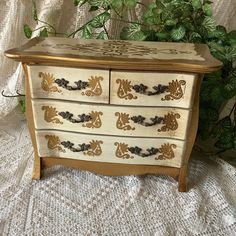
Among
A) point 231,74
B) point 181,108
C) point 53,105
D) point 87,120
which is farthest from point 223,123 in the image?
point 53,105

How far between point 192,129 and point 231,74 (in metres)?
0.31

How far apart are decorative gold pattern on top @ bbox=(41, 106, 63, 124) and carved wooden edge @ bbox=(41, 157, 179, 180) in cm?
17

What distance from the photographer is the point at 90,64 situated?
37.1 inches

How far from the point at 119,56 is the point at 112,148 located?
0.33 meters

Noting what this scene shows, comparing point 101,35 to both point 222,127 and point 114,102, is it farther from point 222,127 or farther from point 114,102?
point 222,127

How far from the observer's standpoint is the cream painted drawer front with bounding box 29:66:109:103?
979mm

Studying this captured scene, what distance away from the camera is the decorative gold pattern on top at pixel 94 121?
1041mm

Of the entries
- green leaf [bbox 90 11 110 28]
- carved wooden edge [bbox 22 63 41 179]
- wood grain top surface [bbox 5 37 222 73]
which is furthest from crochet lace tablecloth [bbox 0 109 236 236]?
green leaf [bbox 90 11 110 28]

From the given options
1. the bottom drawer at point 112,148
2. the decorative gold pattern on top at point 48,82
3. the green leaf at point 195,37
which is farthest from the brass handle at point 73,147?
the green leaf at point 195,37

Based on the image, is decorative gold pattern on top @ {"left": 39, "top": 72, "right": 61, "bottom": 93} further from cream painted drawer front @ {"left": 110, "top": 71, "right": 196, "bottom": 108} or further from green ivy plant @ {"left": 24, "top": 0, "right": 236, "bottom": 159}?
green ivy plant @ {"left": 24, "top": 0, "right": 236, "bottom": 159}

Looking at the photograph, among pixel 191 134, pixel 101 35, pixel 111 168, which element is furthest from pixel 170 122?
pixel 101 35

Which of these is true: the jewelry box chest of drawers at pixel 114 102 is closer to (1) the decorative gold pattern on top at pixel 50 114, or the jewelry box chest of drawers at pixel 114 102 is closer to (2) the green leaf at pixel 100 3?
(1) the decorative gold pattern on top at pixel 50 114

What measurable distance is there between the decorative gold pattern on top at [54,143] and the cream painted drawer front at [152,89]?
0.89ft

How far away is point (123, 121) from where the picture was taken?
1045 millimetres
